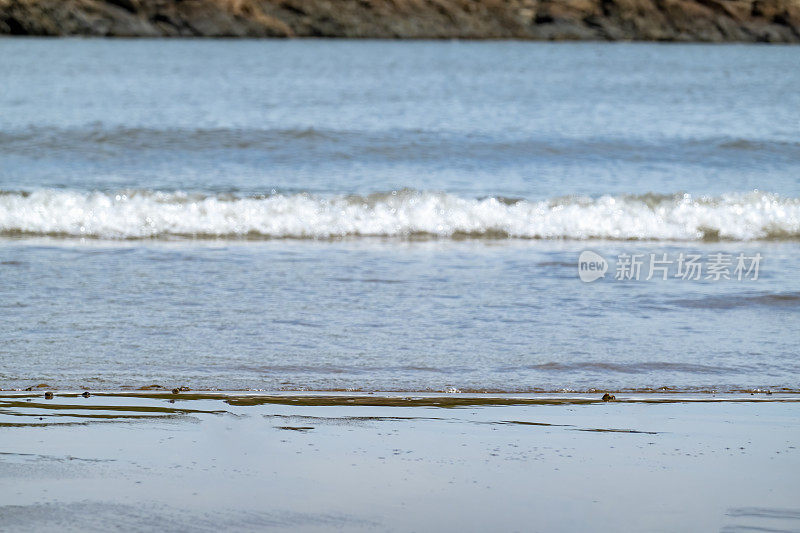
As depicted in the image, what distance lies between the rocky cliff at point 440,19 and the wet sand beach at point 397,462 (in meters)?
63.5

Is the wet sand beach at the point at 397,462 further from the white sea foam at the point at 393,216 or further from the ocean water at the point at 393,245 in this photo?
the white sea foam at the point at 393,216

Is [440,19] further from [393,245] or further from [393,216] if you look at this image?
[393,245]

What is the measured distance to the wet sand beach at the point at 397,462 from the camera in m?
2.89

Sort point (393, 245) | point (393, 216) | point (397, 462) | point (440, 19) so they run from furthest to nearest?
point (440, 19) → point (393, 216) → point (393, 245) → point (397, 462)

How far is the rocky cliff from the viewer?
216 ft

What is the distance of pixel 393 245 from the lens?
803 cm

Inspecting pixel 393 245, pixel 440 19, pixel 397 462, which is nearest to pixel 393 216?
pixel 393 245

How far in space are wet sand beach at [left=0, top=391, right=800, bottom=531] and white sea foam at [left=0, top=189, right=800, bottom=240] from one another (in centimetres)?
460

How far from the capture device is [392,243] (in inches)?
321

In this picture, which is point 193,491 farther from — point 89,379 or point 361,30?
point 361,30

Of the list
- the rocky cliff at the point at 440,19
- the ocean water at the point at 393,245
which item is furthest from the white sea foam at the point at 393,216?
the rocky cliff at the point at 440,19

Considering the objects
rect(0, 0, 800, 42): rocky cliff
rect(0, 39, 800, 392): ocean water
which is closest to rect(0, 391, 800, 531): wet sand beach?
rect(0, 39, 800, 392): ocean water

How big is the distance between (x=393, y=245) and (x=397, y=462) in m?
4.77

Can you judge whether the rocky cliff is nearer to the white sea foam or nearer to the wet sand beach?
the white sea foam
